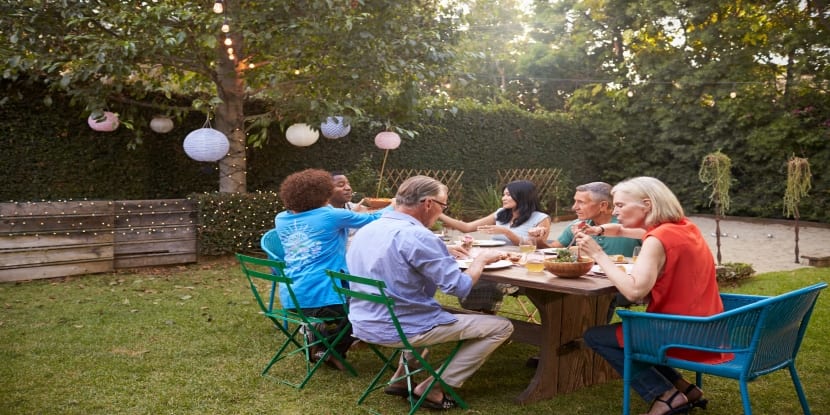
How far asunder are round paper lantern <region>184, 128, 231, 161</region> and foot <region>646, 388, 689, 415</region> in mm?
5919

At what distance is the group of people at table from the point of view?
3.02 meters

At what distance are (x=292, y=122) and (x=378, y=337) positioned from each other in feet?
20.1

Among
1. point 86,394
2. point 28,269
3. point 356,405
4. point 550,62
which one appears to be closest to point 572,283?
point 356,405

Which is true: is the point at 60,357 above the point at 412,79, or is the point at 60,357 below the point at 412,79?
below

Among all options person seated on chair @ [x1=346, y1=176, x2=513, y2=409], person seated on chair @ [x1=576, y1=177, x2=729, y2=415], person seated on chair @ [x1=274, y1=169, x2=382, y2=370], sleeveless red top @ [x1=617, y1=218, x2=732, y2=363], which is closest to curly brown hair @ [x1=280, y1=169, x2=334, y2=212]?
person seated on chair @ [x1=274, y1=169, x2=382, y2=370]

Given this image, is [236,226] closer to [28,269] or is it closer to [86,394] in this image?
[28,269]

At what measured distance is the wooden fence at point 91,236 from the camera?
6.95 metres

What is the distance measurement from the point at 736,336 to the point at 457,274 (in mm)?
1174

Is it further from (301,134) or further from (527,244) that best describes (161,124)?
(527,244)

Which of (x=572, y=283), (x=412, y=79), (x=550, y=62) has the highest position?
(x=550, y=62)

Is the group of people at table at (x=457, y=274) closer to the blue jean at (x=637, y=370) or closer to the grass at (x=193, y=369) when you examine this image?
the blue jean at (x=637, y=370)

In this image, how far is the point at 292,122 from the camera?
9.12m

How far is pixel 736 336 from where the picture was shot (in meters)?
2.77

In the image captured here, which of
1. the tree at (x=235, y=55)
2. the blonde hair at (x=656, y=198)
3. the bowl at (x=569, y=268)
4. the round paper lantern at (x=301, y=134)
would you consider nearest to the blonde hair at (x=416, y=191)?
the bowl at (x=569, y=268)
